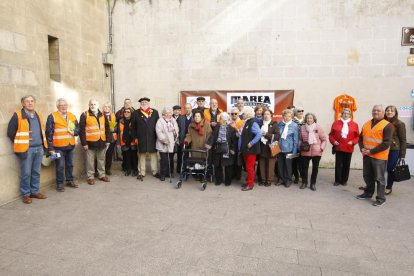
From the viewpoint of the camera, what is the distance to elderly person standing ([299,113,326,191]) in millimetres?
5906

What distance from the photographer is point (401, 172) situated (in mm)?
5340

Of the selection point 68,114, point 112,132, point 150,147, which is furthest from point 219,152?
point 68,114

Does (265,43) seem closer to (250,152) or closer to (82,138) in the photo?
(250,152)

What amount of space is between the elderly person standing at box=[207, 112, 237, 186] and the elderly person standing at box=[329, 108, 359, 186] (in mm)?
1968

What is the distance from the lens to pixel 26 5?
545 centimetres

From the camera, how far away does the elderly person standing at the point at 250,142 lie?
230 inches

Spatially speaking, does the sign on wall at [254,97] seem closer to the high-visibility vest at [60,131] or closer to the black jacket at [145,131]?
the black jacket at [145,131]

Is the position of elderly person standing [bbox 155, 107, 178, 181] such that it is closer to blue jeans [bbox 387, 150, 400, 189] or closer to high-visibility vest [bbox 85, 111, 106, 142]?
high-visibility vest [bbox 85, 111, 106, 142]

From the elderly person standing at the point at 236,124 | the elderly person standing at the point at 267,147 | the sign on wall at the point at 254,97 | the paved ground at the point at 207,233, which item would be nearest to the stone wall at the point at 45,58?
the paved ground at the point at 207,233

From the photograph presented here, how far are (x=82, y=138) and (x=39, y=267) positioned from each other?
3.31 m

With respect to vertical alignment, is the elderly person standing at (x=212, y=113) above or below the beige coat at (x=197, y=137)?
above

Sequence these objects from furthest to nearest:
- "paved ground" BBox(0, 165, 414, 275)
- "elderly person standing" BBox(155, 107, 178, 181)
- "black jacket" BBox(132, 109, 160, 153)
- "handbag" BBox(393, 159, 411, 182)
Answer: "black jacket" BBox(132, 109, 160, 153) < "elderly person standing" BBox(155, 107, 178, 181) < "handbag" BBox(393, 159, 411, 182) < "paved ground" BBox(0, 165, 414, 275)

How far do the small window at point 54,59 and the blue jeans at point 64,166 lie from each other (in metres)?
1.59

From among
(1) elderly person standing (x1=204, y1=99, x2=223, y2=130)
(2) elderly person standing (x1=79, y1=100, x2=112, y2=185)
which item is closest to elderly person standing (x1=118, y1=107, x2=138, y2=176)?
(2) elderly person standing (x1=79, y1=100, x2=112, y2=185)
